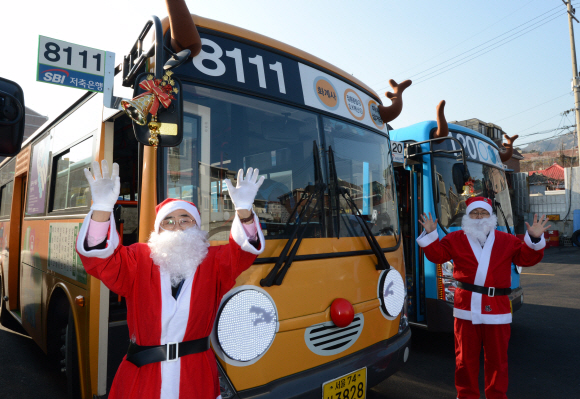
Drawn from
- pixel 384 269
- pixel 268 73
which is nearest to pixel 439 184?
pixel 384 269

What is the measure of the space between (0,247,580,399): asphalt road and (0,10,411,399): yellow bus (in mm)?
846

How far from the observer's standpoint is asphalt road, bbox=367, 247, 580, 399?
3.67 m

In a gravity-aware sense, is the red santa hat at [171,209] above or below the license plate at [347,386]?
above

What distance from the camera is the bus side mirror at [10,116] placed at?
1.64m

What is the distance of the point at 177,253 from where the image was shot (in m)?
1.86

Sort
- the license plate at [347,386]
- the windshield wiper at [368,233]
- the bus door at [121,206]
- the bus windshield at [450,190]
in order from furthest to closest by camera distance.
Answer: the bus windshield at [450,190]
the windshield wiper at [368,233]
the bus door at [121,206]
the license plate at [347,386]

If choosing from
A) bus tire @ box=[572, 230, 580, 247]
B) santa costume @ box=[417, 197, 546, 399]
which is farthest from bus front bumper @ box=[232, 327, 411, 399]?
bus tire @ box=[572, 230, 580, 247]

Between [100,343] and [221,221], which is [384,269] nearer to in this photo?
[221,221]

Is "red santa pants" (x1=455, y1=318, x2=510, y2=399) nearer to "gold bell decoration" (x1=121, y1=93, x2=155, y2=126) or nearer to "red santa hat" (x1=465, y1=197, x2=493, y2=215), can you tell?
"red santa hat" (x1=465, y1=197, x2=493, y2=215)

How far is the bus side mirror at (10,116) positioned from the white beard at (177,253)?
721 mm

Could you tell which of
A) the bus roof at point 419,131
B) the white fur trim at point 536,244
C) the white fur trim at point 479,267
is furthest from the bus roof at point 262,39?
the bus roof at point 419,131

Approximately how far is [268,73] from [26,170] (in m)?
3.72

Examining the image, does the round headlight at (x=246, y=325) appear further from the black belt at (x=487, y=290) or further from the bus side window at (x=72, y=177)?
the black belt at (x=487, y=290)

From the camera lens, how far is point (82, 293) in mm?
2840
